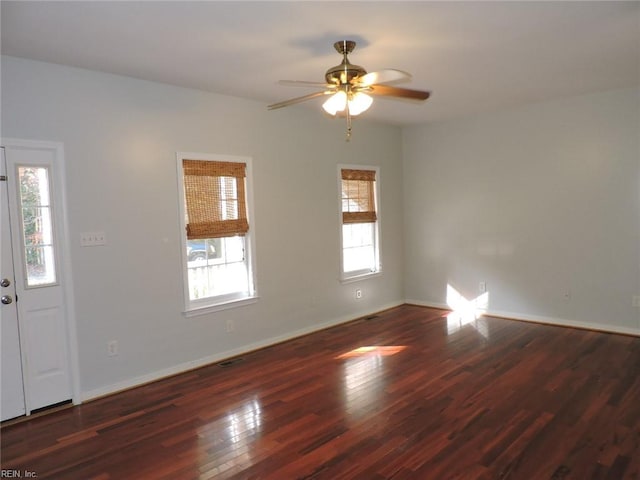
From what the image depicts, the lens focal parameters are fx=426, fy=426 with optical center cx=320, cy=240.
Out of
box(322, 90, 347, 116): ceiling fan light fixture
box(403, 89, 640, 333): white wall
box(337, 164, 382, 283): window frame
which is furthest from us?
box(337, 164, 382, 283): window frame

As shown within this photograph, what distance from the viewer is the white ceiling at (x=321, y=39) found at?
2.49 m

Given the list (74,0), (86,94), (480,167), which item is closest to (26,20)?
(74,0)

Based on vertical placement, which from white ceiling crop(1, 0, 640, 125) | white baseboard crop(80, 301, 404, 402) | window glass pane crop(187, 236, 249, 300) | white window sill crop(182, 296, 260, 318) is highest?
white ceiling crop(1, 0, 640, 125)

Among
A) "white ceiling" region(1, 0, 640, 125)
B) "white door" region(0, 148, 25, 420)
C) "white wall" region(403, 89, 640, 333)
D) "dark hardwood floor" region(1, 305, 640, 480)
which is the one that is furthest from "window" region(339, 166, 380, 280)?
"white door" region(0, 148, 25, 420)

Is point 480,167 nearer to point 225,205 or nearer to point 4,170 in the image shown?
point 225,205

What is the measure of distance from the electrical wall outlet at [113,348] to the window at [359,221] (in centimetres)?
285

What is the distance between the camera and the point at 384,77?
2.60 m

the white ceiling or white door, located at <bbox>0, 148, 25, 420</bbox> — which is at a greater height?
the white ceiling

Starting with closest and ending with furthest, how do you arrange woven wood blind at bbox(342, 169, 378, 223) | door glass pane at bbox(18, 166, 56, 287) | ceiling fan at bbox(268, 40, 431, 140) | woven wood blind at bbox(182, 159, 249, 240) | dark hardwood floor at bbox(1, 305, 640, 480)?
dark hardwood floor at bbox(1, 305, 640, 480) → ceiling fan at bbox(268, 40, 431, 140) → door glass pane at bbox(18, 166, 56, 287) → woven wood blind at bbox(182, 159, 249, 240) → woven wood blind at bbox(342, 169, 378, 223)

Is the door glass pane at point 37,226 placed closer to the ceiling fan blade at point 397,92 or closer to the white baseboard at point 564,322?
the ceiling fan blade at point 397,92

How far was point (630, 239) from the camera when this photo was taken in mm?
4633

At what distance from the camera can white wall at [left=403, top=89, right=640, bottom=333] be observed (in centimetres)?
468

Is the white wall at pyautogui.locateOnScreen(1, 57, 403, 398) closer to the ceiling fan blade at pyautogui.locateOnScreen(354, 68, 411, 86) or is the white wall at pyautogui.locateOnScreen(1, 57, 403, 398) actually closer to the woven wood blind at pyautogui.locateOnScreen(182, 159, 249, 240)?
the woven wood blind at pyautogui.locateOnScreen(182, 159, 249, 240)

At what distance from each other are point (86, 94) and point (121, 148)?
48 cm
